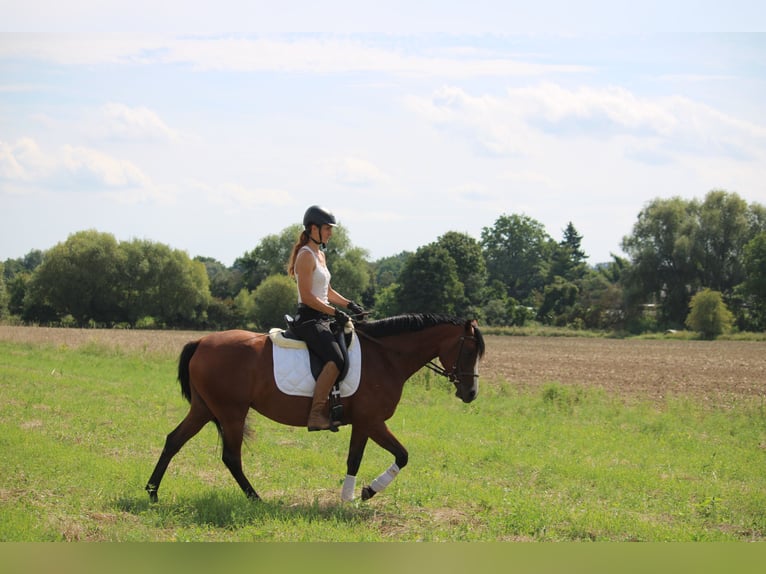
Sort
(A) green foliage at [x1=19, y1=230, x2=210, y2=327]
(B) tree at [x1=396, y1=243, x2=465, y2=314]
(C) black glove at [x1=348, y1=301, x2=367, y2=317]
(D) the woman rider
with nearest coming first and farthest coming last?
(D) the woman rider
(C) black glove at [x1=348, y1=301, x2=367, y2=317]
(A) green foliage at [x1=19, y1=230, x2=210, y2=327]
(B) tree at [x1=396, y1=243, x2=465, y2=314]

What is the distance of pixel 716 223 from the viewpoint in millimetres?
72875

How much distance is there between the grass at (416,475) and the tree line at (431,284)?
51.2m

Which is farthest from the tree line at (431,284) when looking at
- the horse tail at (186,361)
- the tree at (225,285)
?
the horse tail at (186,361)

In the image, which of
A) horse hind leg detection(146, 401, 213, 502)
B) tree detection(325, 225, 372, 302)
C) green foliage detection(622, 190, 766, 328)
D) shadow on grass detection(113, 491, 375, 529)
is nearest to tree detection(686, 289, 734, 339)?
green foliage detection(622, 190, 766, 328)

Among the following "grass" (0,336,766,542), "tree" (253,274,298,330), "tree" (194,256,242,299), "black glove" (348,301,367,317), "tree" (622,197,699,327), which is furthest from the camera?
"tree" (194,256,242,299)

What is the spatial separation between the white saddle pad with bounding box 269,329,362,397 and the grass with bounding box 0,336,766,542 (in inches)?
51.4

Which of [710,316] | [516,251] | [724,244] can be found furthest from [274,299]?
[516,251]

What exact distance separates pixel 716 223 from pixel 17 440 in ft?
240

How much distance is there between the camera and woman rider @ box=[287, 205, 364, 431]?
27.4ft

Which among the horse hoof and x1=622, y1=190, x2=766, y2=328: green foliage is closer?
the horse hoof

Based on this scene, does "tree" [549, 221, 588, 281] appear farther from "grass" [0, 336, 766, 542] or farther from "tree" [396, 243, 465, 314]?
"grass" [0, 336, 766, 542]

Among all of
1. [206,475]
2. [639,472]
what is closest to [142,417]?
[206,475]

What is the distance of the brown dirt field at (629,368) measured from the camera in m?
25.2

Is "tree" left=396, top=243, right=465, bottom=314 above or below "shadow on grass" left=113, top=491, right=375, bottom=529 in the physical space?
above
